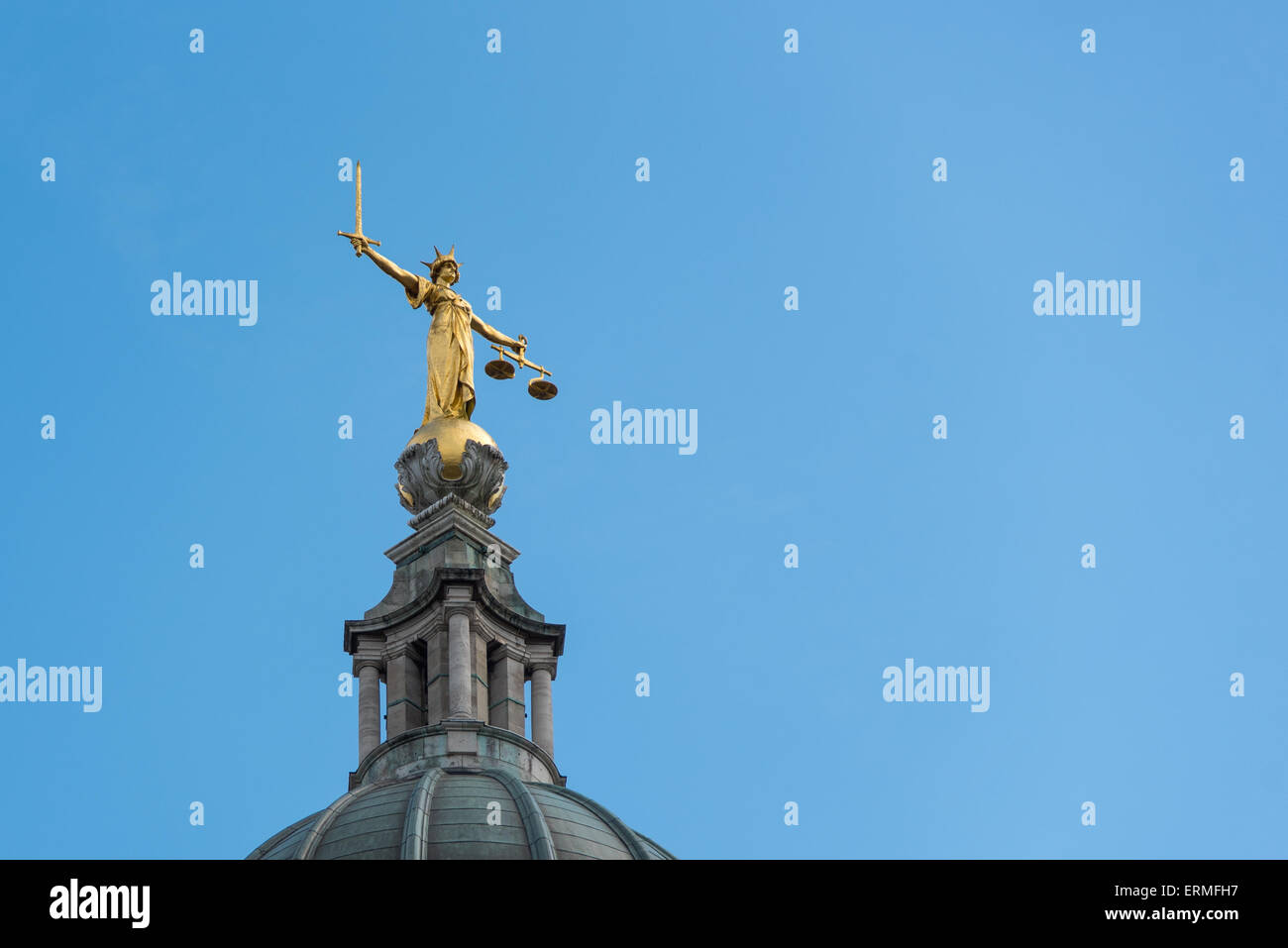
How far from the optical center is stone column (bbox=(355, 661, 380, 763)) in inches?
3661

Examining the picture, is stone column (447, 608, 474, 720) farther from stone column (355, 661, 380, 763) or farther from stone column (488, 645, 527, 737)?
stone column (355, 661, 380, 763)

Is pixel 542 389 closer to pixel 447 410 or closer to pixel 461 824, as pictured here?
pixel 447 410

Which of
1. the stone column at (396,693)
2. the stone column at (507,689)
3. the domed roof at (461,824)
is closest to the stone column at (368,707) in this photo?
the stone column at (396,693)

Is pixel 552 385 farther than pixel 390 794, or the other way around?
pixel 552 385

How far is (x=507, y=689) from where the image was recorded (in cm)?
9350

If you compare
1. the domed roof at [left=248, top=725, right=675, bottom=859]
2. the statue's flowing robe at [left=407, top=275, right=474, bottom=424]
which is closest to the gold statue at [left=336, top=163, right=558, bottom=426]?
the statue's flowing robe at [left=407, top=275, right=474, bottom=424]

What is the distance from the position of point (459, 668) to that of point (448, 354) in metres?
12.8

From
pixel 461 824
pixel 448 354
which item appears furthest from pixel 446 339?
pixel 461 824

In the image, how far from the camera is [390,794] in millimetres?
84312
